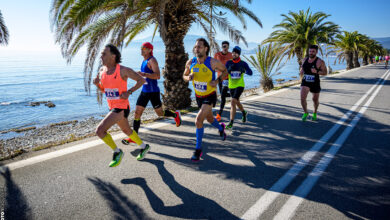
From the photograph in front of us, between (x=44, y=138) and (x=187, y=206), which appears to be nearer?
(x=187, y=206)

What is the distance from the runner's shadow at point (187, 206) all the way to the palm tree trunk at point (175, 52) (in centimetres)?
478

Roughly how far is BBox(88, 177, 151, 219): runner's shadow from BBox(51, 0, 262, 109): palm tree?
3723 mm

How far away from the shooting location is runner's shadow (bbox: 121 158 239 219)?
7.53 feet

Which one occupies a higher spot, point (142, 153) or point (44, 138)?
point (142, 153)

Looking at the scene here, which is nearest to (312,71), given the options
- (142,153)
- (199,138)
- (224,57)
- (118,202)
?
(224,57)

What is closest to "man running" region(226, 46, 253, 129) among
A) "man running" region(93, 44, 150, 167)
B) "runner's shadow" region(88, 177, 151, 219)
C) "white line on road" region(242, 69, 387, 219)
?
"white line on road" region(242, 69, 387, 219)

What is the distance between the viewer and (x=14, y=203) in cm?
250

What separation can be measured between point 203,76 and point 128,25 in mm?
4489

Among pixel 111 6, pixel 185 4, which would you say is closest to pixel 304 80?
pixel 185 4

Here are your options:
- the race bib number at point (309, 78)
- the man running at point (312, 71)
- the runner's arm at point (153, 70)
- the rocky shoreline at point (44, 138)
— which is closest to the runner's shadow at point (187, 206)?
the runner's arm at point (153, 70)

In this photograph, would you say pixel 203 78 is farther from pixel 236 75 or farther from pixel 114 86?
pixel 236 75

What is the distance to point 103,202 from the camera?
2529 millimetres

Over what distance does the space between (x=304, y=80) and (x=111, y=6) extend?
569 centimetres

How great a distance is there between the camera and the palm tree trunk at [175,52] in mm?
6994
